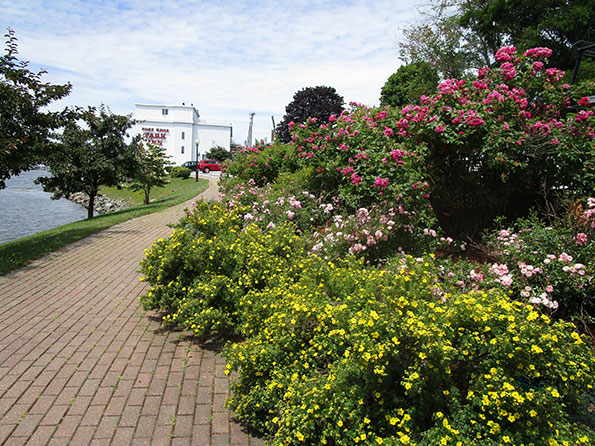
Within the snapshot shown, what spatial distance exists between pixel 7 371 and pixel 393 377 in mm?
3551

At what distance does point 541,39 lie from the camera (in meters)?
20.7

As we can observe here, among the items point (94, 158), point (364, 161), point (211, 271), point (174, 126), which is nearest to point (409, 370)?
point (211, 271)

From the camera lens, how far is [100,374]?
12.7 feet

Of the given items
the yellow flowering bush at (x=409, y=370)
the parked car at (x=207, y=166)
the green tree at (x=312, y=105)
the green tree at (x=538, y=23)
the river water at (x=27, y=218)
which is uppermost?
the green tree at (x=538, y=23)

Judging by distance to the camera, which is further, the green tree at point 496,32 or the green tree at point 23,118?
the green tree at point 496,32

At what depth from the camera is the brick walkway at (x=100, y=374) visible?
310 cm

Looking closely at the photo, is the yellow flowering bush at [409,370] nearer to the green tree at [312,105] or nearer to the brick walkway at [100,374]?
the brick walkway at [100,374]

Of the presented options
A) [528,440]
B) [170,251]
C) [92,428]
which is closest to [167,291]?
[170,251]

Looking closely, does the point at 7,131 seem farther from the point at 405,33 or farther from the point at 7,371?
the point at 405,33

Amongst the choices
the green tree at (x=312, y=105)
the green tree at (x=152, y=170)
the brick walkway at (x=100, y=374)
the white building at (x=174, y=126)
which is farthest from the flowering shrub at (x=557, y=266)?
the white building at (x=174, y=126)

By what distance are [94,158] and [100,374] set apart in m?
13.7

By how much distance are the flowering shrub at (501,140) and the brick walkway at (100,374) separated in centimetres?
430

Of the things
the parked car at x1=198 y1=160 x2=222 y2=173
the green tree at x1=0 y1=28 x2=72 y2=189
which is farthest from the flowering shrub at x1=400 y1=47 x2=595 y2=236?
the parked car at x1=198 y1=160 x2=222 y2=173

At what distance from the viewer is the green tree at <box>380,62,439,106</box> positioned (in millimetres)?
26250
